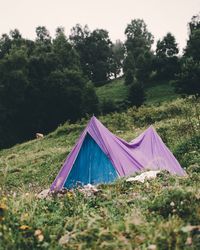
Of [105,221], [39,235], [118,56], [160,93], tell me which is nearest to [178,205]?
[105,221]

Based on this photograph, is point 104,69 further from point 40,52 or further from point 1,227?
point 1,227

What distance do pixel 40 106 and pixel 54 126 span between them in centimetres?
307

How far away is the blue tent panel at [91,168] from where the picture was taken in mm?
13305

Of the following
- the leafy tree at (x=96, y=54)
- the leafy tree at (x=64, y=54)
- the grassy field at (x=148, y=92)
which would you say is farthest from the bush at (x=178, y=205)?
the leafy tree at (x=96, y=54)

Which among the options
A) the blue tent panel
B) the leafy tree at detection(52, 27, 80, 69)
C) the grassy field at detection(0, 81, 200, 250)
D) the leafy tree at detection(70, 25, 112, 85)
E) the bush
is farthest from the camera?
the leafy tree at detection(70, 25, 112, 85)

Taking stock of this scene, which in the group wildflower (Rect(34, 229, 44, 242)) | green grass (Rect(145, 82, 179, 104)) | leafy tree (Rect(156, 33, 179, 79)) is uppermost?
leafy tree (Rect(156, 33, 179, 79))

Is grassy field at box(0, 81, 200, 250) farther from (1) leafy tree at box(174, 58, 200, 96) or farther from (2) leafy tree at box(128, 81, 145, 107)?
(2) leafy tree at box(128, 81, 145, 107)

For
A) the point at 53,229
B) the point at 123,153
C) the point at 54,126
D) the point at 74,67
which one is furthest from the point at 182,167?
the point at 74,67

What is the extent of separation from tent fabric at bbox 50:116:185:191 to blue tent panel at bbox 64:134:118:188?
2.5 inches

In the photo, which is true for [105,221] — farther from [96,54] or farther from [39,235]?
[96,54]

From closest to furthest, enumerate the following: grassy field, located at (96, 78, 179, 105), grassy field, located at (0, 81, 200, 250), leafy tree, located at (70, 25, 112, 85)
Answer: grassy field, located at (0, 81, 200, 250), grassy field, located at (96, 78, 179, 105), leafy tree, located at (70, 25, 112, 85)

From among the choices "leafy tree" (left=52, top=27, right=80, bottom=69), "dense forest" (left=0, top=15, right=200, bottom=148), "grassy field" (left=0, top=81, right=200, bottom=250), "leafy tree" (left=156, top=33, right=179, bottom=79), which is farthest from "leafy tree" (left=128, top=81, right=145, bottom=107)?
"grassy field" (left=0, top=81, right=200, bottom=250)

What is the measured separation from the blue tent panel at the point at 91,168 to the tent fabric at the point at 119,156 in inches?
2.5

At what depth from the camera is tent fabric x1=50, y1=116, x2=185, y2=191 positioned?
13391 mm
